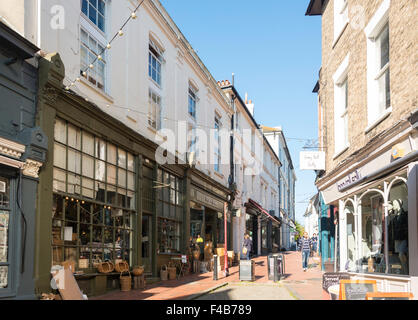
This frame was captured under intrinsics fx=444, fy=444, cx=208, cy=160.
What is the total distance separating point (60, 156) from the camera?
10133mm

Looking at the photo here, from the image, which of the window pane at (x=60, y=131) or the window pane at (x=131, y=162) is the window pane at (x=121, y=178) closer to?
the window pane at (x=131, y=162)

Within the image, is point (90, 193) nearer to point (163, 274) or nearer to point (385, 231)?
point (163, 274)

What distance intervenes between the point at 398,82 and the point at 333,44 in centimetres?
537

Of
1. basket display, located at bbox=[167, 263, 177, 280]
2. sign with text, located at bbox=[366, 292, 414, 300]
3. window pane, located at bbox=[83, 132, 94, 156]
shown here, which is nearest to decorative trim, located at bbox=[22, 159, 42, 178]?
window pane, located at bbox=[83, 132, 94, 156]

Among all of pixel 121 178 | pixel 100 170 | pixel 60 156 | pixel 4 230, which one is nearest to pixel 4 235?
pixel 4 230

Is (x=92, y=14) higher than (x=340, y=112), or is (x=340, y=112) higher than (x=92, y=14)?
(x=92, y=14)

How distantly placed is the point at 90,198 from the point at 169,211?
6.00 meters

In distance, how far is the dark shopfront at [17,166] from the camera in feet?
26.9

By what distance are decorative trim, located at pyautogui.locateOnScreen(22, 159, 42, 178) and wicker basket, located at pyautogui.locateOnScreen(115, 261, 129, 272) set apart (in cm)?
433

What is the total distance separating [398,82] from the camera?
812 centimetres

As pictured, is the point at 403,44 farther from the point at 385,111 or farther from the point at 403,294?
the point at 403,294

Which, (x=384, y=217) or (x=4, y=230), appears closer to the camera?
(x=4, y=230)

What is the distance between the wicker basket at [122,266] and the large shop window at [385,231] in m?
6.30

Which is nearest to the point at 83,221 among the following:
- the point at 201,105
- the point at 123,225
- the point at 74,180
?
the point at 74,180
